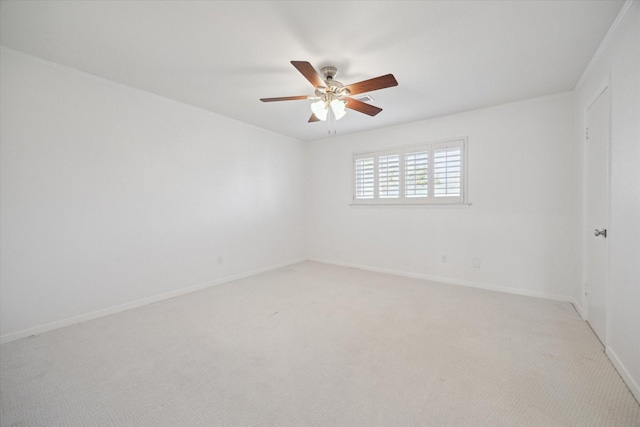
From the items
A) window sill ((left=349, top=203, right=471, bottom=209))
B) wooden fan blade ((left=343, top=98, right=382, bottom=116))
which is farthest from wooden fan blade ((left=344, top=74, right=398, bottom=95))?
window sill ((left=349, top=203, right=471, bottom=209))

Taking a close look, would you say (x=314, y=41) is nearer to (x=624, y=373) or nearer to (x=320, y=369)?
(x=320, y=369)

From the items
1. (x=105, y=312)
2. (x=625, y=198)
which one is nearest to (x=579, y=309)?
(x=625, y=198)

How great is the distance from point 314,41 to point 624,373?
309 centimetres

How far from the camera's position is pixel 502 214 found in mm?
3426

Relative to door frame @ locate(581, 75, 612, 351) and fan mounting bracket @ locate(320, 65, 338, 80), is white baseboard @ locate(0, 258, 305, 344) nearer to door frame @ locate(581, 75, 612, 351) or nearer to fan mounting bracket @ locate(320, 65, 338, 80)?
fan mounting bracket @ locate(320, 65, 338, 80)

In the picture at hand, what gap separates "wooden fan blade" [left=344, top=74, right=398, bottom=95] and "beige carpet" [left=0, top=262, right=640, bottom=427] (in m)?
2.06

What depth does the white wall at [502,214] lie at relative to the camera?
10.1ft

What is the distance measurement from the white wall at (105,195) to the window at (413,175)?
2.00 m

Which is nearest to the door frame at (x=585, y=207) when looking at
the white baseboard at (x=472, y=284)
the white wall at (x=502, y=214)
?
the white wall at (x=502, y=214)

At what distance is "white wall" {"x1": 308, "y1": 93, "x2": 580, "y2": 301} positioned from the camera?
307 cm

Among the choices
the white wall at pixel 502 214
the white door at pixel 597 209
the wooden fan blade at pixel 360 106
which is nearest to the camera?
the white door at pixel 597 209

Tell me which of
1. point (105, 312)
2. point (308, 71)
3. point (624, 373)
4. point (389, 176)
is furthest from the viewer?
point (389, 176)

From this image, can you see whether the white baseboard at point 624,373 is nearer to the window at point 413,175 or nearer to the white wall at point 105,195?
the window at point 413,175

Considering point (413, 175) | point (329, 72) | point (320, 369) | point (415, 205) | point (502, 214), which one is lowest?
point (320, 369)
